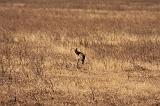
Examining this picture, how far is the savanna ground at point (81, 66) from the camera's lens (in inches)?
440

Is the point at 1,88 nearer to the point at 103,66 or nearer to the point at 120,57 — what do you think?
the point at 103,66

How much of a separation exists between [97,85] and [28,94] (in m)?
1.91

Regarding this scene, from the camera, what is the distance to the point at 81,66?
14.6 meters

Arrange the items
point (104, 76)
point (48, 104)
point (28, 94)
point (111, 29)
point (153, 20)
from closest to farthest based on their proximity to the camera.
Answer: point (48, 104) → point (28, 94) → point (104, 76) → point (111, 29) → point (153, 20)

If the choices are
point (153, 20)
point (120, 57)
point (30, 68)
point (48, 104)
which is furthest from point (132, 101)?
point (153, 20)

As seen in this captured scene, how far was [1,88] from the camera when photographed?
11.8 metres

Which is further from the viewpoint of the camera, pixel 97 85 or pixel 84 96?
pixel 97 85

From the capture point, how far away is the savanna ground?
36.7 ft

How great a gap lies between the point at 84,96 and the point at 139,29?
13415 millimetres

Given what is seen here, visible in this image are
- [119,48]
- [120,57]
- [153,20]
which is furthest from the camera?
[153,20]

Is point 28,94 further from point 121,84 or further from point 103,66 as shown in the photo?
point 103,66

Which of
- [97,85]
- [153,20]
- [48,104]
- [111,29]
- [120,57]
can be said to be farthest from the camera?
[153,20]

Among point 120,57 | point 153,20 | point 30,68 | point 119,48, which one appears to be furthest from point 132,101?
point 153,20

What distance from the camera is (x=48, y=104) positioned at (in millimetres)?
10602
